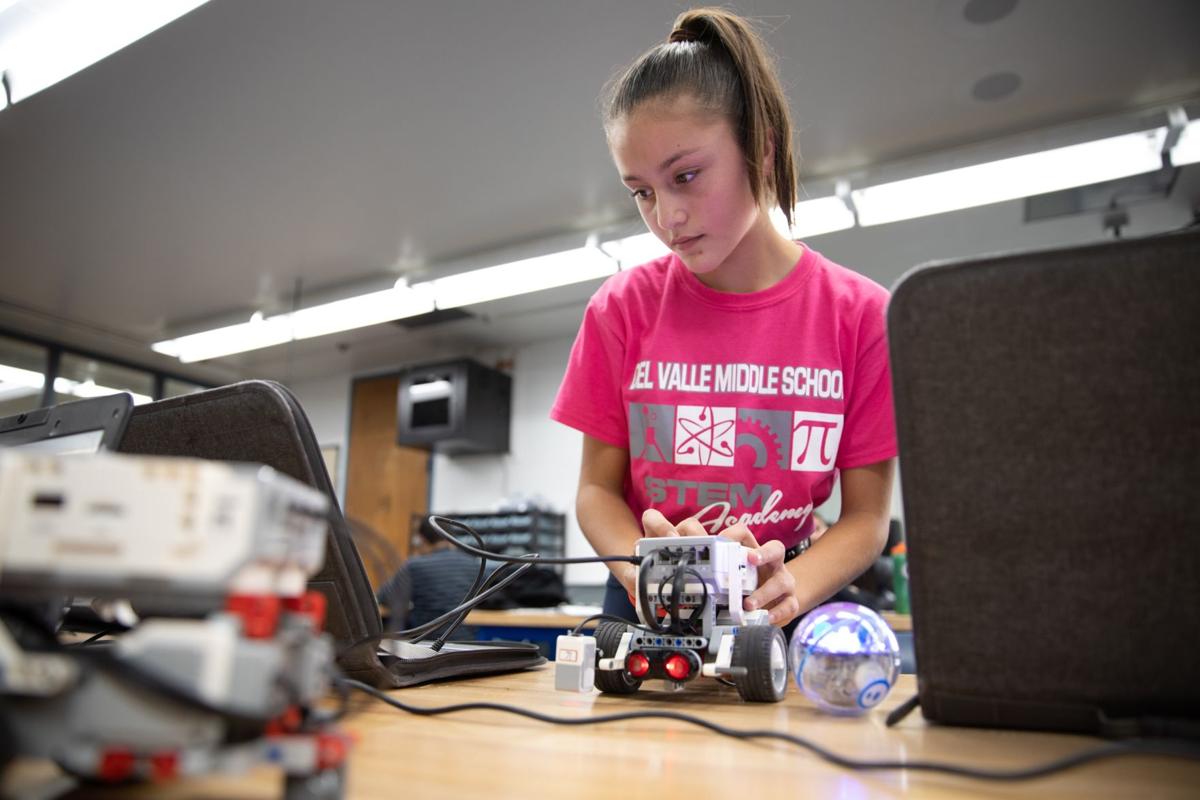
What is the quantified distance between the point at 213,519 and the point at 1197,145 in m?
3.67

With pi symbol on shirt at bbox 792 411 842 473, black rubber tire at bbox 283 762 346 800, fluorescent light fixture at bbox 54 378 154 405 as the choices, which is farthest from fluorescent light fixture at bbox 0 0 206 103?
fluorescent light fixture at bbox 54 378 154 405

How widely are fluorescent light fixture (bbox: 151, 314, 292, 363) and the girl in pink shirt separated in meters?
4.27

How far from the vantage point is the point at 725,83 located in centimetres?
Result: 96

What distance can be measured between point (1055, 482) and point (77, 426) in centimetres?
76

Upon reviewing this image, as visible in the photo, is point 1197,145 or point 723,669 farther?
point 1197,145

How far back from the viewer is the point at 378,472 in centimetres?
591

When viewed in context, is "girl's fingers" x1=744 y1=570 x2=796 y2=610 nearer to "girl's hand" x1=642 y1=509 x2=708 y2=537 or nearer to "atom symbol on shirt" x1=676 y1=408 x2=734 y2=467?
"girl's hand" x1=642 y1=509 x2=708 y2=537

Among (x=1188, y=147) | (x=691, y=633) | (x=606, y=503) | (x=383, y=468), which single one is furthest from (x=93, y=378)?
(x=1188, y=147)

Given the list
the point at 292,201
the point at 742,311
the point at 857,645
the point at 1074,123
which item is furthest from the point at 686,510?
the point at 292,201

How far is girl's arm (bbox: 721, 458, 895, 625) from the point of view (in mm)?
807

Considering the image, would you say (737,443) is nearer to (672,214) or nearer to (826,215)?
(672,214)

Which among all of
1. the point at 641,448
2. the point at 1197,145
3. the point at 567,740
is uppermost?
the point at 1197,145

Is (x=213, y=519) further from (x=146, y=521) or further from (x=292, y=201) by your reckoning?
(x=292, y=201)

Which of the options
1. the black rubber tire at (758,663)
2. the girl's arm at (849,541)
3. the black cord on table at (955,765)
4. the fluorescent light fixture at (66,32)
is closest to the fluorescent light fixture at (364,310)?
the fluorescent light fixture at (66,32)
